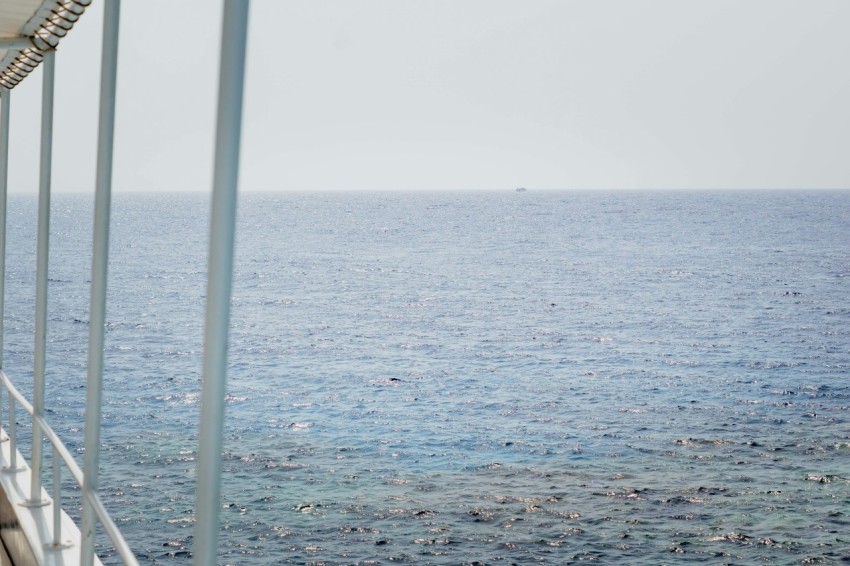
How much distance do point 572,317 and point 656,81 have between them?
71960 millimetres

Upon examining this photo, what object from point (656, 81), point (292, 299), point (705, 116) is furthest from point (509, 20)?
point (292, 299)

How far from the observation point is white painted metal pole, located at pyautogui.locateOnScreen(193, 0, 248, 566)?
5.68 feet

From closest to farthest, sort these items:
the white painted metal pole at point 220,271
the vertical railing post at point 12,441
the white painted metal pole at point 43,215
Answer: the white painted metal pole at point 220,271, the white painted metal pole at point 43,215, the vertical railing post at point 12,441

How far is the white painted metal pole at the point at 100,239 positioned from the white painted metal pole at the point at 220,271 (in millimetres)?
1374

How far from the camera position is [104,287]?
129 inches

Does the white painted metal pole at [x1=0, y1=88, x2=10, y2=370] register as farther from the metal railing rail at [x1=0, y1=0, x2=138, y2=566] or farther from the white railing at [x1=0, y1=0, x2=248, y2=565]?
the metal railing rail at [x1=0, y1=0, x2=138, y2=566]

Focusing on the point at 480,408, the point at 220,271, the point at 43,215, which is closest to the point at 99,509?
the point at 43,215

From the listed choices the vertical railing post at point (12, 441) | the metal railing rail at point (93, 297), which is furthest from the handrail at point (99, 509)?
the vertical railing post at point (12, 441)

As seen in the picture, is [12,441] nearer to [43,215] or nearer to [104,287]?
[43,215]

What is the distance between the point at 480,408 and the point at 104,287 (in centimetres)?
2679

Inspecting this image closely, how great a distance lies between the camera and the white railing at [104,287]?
1747 millimetres

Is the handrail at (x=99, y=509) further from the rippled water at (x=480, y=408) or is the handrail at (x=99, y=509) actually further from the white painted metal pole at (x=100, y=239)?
the rippled water at (x=480, y=408)

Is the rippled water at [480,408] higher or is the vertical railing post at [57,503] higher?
A: the vertical railing post at [57,503]

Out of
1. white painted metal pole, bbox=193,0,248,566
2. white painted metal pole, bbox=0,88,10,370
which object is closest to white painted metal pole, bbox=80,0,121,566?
white painted metal pole, bbox=193,0,248,566
